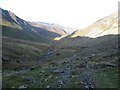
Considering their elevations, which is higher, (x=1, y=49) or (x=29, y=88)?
(x=1, y=49)

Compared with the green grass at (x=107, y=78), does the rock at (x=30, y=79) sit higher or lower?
lower

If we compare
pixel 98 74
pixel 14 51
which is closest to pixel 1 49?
pixel 14 51

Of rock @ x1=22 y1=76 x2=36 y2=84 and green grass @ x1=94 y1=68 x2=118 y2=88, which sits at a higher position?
green grass @ x1=94 y1=68 x2=118 y2=88

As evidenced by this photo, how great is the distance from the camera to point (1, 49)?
390 feet

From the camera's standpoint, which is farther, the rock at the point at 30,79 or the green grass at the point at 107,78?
the rock at the point at 30,79

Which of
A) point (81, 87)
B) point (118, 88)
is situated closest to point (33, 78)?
point (81, 87)

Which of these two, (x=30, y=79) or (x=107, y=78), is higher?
(x=107, y=78)

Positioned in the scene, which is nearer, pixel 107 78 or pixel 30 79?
pixel 107 78

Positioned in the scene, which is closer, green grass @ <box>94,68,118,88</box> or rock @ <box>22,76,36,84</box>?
green grass @ <box>94,68,118,88</box>

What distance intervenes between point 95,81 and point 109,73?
9.73m

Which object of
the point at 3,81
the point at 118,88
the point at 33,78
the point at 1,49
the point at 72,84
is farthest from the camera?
the point at 1,49

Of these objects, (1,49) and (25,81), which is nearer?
(25,81)

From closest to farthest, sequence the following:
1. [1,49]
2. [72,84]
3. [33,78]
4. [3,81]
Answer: [72,84]
[3,81]
[33,78]
[1,49]

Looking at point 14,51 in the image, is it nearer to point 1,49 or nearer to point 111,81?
point 1,49
